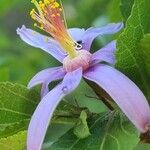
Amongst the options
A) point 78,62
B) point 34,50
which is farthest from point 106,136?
point 34,50

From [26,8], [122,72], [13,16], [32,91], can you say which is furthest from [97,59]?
[13,16]

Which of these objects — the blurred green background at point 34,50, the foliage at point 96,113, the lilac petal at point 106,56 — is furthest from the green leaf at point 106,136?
the blurred green background at point 34,50

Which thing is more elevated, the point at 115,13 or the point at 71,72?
the point at 71,72

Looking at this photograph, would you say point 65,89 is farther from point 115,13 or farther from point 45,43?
point 115,13

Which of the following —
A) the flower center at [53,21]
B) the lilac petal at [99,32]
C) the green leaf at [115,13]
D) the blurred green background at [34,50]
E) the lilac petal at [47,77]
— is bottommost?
the blurred green background at [34,50]

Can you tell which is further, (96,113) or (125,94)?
(96,113)

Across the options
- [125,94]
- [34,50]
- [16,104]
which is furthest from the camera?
[34,50]

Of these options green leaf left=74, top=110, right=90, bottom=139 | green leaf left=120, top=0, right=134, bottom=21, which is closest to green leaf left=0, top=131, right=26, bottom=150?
green leaf left=74, top=110, right=90, bottom=139

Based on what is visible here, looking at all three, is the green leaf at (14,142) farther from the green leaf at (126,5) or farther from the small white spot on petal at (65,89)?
the green leaf at (126,5)
